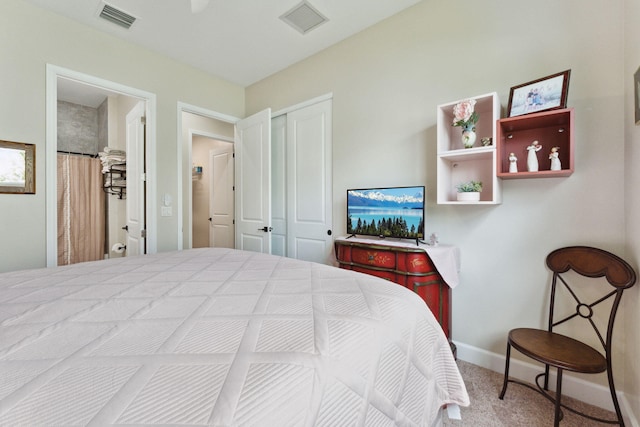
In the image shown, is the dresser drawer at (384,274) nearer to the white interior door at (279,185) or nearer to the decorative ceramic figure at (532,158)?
the decorative ceramic figure at (532,158)

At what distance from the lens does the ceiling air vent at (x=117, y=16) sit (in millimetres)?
2361

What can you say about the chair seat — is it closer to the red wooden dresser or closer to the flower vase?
the red wooden dresser

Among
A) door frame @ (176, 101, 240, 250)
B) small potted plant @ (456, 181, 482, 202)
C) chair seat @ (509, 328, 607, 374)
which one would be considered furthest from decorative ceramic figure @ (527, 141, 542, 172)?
door frame @ (176, 101, 240, 250)

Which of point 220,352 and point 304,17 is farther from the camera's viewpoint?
point 304,17

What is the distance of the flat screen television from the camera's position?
7.08 feet

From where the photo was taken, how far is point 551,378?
5.87 ft

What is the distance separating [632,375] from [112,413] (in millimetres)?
2307

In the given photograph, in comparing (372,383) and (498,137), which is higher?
(498,137)

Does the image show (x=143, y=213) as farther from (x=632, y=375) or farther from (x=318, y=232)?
(x=632, y=375)

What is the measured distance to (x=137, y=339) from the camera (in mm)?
725

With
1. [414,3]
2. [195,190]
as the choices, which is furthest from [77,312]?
[195,190]

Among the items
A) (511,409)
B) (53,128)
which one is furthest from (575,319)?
(53,128)

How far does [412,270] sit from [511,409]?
950mm

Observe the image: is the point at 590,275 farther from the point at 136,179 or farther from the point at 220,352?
the point at 136,179
